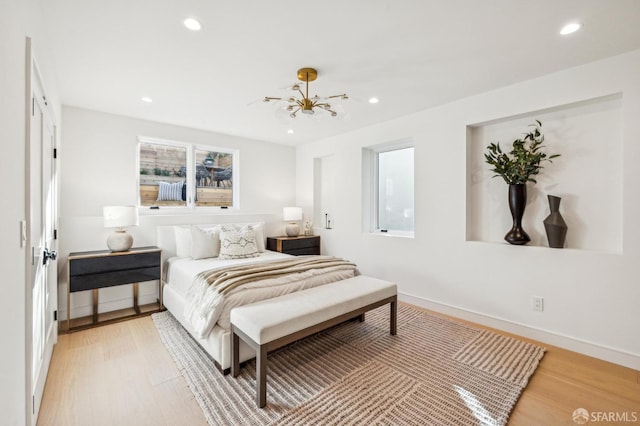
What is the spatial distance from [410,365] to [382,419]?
66 centimetres

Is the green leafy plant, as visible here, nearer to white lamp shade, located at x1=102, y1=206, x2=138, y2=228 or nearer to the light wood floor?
the light wood floor

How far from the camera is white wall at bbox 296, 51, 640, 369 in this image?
7.54 feet

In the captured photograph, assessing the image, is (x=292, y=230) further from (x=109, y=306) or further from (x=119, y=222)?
(x=109, y=306)

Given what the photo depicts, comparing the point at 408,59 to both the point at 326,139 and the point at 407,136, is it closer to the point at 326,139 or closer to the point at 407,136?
the point at 407,136

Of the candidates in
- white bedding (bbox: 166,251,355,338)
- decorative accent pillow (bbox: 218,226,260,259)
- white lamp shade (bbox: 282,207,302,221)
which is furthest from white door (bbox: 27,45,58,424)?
white lamp shade (bbox: 282,207,302,221)

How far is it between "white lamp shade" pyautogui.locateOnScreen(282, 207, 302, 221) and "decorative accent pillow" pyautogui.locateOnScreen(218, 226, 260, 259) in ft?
3.72

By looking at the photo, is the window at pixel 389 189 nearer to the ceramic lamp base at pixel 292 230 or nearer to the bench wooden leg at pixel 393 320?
the ceramic lamp base at pixel 292 230

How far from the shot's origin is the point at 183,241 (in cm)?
374

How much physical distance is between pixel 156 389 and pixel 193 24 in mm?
2535

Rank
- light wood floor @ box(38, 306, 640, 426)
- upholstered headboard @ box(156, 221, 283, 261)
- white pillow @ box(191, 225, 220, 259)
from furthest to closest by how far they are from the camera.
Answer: upholstered headboard @ box(156, 221, 283, 261), white pillow @ box(191, 225, 220, 259), light wood floor @ box(38, 306, 640, 426)

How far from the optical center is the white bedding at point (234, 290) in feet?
7.32

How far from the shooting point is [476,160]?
10.8ft
